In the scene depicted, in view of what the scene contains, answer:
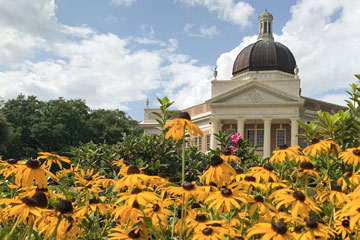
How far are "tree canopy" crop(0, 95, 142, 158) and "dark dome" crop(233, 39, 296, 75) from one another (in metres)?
21.5

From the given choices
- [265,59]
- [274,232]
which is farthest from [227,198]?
[265,59]

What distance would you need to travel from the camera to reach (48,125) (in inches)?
1954

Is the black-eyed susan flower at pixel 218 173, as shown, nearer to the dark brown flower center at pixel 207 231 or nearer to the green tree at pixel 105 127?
the dark brown flower center at pixel 207 231

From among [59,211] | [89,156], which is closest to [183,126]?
[59,211]

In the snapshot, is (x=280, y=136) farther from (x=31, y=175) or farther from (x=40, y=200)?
(x=40, y=200)

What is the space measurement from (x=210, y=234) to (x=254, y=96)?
127 ft

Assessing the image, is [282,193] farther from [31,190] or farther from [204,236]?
[31,190]

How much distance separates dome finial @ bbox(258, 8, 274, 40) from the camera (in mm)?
57516

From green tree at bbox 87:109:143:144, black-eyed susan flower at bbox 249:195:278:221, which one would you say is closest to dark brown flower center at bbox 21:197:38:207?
black-eyed susan flower at bbox 249:195:278:221

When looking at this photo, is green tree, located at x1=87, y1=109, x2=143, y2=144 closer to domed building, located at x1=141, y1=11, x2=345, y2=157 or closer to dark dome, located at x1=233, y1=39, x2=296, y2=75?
domed building, located at x1=141, y1=11, x2=345, y2=157

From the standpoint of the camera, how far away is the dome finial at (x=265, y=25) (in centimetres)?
5752

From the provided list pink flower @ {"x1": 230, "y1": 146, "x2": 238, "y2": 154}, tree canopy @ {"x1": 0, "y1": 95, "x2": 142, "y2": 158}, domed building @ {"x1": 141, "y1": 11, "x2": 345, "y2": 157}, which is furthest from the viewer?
tree canopy @ {"x1": 0, "y1": 95, "x2": 142, "y2": 158}

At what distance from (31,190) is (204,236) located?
1.60 metres

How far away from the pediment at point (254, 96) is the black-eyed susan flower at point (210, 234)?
38138 millimetres
